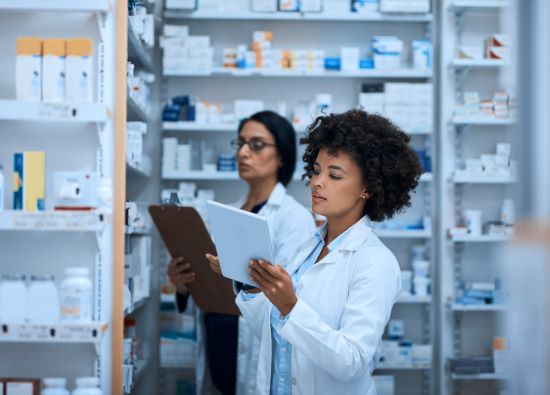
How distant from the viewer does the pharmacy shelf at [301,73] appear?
460 centimetres

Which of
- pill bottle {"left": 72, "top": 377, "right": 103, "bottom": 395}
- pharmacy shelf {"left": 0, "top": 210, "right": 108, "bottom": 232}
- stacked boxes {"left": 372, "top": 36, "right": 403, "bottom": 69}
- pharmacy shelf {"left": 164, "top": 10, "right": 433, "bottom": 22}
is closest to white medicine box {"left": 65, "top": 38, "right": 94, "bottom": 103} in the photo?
pharmacy shelf {"left": 0, "top": 210, "right": 108, "bottom": 232}

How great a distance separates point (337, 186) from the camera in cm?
254

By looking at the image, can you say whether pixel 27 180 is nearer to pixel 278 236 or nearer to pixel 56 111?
pixel 56 111

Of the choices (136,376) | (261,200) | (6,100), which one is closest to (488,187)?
(261,200)

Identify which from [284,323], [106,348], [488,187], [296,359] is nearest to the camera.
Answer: [284,323]

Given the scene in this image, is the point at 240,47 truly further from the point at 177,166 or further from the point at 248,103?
the point at 177,166

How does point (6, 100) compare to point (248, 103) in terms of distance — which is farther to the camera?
point (248, 103)

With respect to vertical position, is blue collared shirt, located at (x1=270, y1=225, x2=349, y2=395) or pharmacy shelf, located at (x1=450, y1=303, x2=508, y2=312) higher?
blue collared shirt, located at (x1=270, y1=225, x2=349, y2=395)

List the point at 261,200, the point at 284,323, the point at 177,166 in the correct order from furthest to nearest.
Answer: the point at 177,166, the point at 261,200, the point at 284,323

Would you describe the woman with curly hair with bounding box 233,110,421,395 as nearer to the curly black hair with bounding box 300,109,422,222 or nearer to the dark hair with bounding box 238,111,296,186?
the curly black hair with bounding box 300,109,422,222

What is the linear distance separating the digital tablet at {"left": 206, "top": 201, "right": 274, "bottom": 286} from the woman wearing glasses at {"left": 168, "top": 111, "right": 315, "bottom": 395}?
3.14ft

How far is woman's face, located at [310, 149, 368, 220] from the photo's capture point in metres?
2.53

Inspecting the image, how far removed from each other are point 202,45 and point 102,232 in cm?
236

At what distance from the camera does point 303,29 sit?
502 centimetres
